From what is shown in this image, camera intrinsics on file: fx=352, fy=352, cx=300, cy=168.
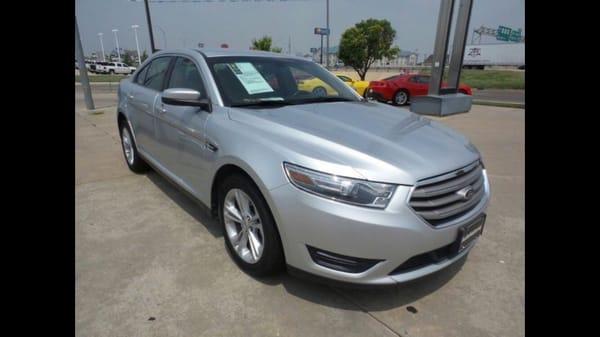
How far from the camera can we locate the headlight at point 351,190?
70.2 inches

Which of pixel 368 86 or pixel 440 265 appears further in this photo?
pixel 368 86

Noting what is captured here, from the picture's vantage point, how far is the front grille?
1.85 metres

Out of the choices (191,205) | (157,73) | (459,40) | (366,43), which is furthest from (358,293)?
(366,43)

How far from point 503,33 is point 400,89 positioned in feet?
187

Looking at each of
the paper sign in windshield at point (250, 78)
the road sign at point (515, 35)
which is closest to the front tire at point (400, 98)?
the paper sign in windshield at point (250, 78)

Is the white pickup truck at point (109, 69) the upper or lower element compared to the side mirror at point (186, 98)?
lower

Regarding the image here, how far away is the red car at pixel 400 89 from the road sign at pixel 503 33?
54.7 m

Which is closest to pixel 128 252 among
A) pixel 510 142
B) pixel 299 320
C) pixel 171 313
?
pixel 171 313

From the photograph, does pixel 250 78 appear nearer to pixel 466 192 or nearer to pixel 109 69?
pixel 466 192

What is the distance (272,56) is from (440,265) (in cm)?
236

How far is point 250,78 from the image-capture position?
2850 mm

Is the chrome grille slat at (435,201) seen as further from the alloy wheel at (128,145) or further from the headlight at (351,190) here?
the alloy wheel at (128,145)
